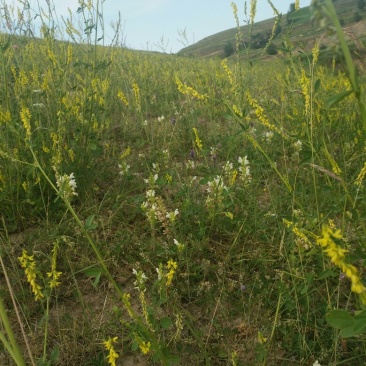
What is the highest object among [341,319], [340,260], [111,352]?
[340,260]


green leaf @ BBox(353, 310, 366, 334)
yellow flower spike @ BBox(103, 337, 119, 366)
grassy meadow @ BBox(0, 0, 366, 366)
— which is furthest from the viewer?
grassy meadow @ BBox(0, 0, 366, 366)

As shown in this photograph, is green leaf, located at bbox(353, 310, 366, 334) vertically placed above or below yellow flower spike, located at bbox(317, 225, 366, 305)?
below

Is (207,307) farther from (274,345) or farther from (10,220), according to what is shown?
(10,220)

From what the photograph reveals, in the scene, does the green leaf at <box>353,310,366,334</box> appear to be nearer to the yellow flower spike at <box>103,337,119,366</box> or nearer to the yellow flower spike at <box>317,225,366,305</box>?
the yellow flower spike at <box>317,225,366,305</box>

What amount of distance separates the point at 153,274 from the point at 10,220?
2.83 ft

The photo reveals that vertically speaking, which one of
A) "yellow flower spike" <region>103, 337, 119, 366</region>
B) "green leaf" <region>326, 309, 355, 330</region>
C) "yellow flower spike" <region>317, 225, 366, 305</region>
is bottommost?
"yellow flower spike" <region>103, 337, 119, 366</region>

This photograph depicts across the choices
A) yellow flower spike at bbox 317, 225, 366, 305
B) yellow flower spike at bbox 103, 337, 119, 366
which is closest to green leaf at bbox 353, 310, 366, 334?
yellow flower spike at bbox 317, 225, 366, 305

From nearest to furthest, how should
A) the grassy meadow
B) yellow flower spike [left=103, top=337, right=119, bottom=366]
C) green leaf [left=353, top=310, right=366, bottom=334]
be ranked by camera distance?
green leaf [left=353, top=310, right=366, bottom=334] < yellow flower spike [left=103, top=337, right=119, bottom=366] < the grassy meadow

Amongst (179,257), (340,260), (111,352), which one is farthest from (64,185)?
(340,260)

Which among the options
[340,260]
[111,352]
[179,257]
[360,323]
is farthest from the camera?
[179,257]

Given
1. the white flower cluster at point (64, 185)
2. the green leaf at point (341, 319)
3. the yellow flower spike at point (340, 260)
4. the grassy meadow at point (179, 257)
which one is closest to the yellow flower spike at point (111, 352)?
the grassy meadow at point (179, 257)

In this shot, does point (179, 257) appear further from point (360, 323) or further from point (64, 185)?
point (360, 323)

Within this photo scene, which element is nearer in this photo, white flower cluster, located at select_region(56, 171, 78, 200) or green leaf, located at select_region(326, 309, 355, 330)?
green leaf, located at select_region(326, 309, 355, 330)

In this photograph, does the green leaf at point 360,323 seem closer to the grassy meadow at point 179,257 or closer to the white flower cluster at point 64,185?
the grassy meadow at point 179,257
